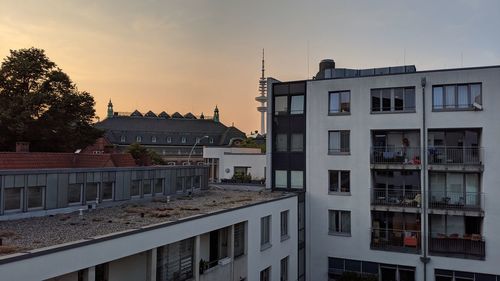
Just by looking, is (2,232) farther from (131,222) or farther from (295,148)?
(295,148)

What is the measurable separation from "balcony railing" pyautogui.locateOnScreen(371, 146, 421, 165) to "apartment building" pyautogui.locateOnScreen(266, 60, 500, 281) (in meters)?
0.06

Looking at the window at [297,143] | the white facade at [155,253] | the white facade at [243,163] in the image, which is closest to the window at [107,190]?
the white facade at [155,253]

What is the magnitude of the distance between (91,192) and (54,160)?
789 cm

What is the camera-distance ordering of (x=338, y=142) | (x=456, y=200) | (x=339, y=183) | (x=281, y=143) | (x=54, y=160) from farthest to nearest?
(x=281, y=143), (x=338, y=142), (x=339, y=183), (x=54, y=160), (x=456, y=200)

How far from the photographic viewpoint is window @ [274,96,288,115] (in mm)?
30266

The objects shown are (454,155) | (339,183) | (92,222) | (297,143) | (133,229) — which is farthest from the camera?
(297,143)

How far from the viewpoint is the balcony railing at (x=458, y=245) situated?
80.2 ft

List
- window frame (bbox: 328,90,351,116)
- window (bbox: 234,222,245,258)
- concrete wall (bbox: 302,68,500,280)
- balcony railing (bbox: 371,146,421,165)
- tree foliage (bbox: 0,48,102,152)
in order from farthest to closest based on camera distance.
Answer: tree foliage (bbox: 0,48,102,152), window frame (bbox: 328,90,351,116), balcony railing (bbox: 371,146,421,165), concrete wall (bbox: 302,68,500,280), window (bbox: 234,222,245,258)

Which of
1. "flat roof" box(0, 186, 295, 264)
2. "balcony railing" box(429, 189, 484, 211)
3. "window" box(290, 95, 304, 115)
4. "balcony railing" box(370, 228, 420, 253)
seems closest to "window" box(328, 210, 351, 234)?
"balcony railing" box(370, 228, 420, 253)

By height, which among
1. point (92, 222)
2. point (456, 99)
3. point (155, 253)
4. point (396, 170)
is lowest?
point (155, 253)

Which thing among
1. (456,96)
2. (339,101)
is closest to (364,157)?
(339,101)

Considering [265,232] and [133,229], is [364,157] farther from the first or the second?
[133,229]

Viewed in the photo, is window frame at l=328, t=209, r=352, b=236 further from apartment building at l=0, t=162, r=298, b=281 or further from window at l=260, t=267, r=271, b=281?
window at l=260, t=267, r=271, b=281

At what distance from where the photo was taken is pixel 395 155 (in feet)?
87.8
